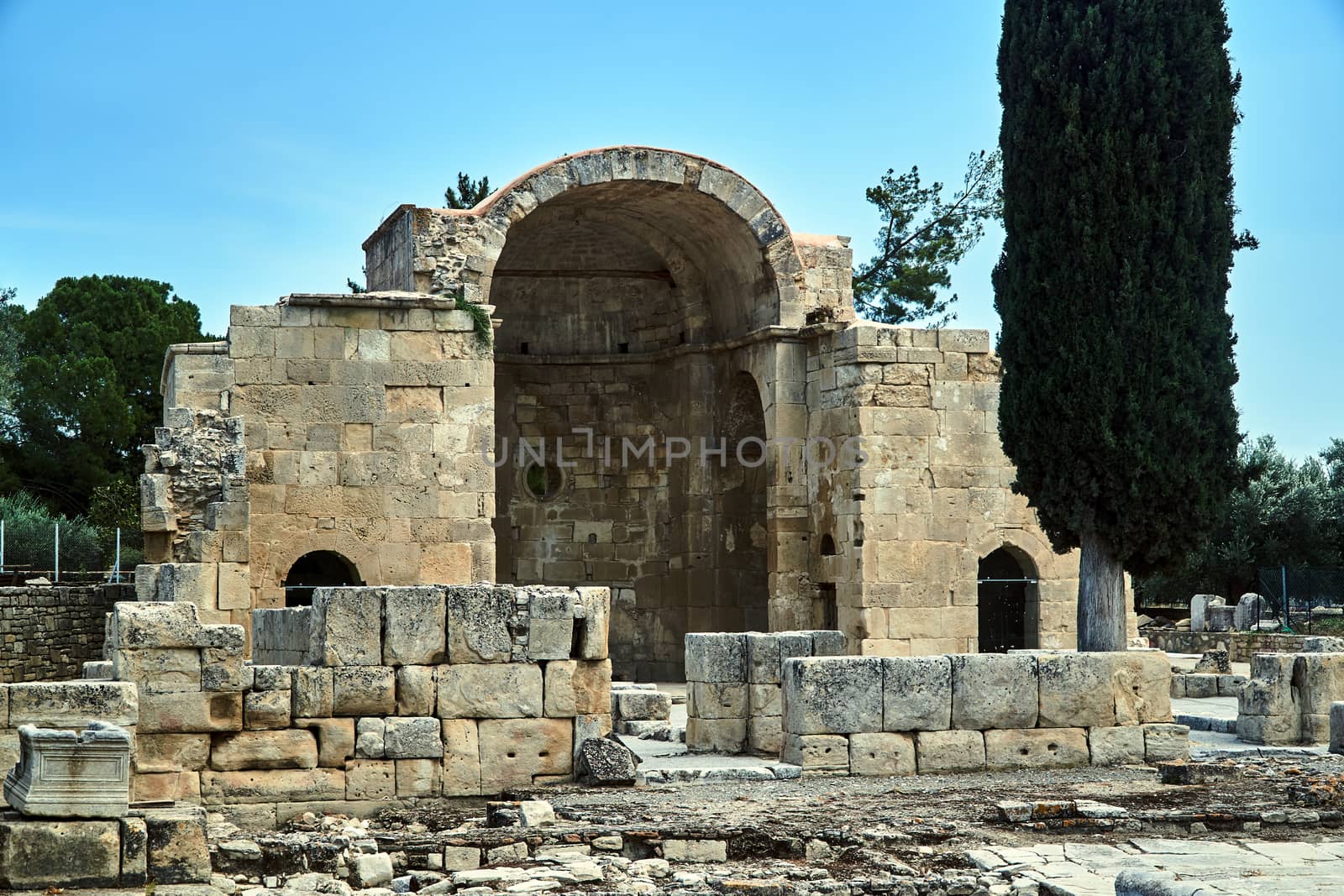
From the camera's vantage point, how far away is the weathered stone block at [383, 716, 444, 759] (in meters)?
10.3

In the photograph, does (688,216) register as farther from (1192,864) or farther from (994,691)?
(1192,864)

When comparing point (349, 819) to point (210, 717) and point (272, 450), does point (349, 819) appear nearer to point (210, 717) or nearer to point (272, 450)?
point (210, 717)

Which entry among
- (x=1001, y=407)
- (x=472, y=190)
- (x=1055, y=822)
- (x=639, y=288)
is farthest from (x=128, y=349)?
(x=1055, y=822)

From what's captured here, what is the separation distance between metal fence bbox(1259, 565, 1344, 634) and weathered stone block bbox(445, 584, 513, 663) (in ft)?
67.5

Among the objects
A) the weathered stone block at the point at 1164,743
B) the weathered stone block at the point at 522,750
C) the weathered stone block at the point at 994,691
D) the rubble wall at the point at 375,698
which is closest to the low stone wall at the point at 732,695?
the weathered stone block at the point at 994,691

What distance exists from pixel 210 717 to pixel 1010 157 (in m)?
10.4

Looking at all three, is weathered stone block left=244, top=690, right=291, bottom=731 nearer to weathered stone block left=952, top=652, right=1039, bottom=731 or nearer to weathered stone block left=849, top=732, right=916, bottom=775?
weathered stone block left=849, top=732, right=916, bottom=775

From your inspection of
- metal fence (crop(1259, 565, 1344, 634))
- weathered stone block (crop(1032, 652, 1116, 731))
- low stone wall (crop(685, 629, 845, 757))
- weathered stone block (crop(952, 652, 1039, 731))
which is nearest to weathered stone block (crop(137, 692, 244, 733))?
low stone wall (crop(685, 629, 845, 757))

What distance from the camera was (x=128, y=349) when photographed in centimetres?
3831

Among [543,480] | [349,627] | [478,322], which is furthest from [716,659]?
[543,480]

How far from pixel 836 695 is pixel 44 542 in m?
23.2

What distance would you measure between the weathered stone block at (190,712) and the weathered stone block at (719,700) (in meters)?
3.76

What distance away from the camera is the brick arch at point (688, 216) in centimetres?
1803

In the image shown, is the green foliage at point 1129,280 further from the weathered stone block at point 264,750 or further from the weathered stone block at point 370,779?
the weathered stone block at point 264,750
